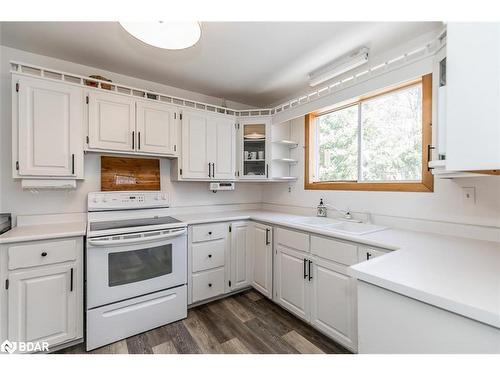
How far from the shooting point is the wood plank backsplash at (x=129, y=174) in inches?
90.6

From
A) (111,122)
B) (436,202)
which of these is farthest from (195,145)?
(436,202)

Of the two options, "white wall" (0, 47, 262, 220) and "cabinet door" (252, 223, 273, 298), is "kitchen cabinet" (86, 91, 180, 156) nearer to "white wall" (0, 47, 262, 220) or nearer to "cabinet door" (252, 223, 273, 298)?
"white wall" (0, 47, 262, 220)

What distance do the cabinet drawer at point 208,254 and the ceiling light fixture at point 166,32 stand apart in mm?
1726

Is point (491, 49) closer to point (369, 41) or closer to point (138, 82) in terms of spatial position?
point (369, 41)

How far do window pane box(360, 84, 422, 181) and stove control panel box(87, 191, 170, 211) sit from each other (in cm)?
220

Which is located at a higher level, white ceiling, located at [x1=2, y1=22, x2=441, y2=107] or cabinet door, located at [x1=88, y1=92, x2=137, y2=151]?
white ceiling, located at [x1=2, y1=22, x2=441, y2=107]

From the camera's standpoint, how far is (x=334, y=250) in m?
1.72

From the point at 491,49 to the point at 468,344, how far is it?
2.92 feet

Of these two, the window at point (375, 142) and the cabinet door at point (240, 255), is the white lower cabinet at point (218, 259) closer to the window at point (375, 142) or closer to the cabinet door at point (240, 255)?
the cabinet door at point (240, 255)

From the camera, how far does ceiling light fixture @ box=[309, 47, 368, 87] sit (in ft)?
6.39

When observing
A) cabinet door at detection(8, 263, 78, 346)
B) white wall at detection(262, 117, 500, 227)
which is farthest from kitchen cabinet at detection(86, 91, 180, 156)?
white wall at detection(262, 117, 500, 227)

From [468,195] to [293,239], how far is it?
1.29 m

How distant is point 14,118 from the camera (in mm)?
1714
